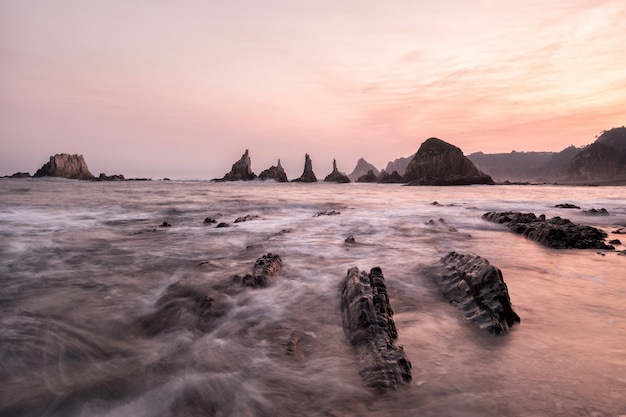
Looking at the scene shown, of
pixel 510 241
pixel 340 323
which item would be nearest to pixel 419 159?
pixel 510 241

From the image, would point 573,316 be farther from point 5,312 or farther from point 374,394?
point 5,312

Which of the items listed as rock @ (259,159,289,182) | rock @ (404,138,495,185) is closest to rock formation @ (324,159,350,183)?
rock @ (259,159,289,182)

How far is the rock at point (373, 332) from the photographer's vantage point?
2.81 m

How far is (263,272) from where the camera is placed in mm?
5770

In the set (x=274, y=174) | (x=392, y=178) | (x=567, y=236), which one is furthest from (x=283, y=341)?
(x=274, y=174)

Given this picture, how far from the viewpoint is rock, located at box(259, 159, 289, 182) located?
12215 cm

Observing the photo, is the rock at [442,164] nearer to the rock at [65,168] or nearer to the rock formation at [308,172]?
the rock formation at [308,172]

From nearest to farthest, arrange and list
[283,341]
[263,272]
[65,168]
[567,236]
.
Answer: [283,341] < [263,272] < [567,236] < [65,168]

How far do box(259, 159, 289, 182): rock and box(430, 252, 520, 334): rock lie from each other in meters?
118

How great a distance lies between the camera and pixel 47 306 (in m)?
4.64

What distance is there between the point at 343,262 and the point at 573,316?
12.9 feet

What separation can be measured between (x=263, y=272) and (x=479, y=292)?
3.47m

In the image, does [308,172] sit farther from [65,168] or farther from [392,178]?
[65,168]

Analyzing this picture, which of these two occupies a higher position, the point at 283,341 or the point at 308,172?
the point at 308,172
